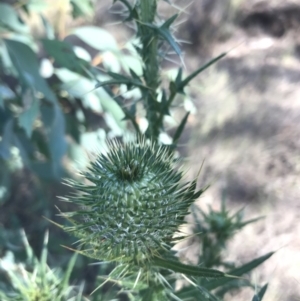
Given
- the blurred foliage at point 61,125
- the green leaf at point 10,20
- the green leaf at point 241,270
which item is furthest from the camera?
the green leaf at point 10,20

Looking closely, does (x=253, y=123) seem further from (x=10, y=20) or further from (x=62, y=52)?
(x=10, y=20)

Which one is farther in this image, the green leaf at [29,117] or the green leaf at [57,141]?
the green leaf at [57,141]

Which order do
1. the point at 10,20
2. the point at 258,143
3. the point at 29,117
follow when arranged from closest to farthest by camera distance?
1. the point at 29,117
2. the point at 10,20
3. the point at 258,143

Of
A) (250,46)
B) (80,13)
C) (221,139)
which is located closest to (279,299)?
(221,139)

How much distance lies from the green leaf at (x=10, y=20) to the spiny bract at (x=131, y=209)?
5.08 ft

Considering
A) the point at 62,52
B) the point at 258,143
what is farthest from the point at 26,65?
the point at 258,143

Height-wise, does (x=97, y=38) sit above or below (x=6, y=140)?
above

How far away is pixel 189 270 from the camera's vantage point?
104 cm

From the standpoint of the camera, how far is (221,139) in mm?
3088

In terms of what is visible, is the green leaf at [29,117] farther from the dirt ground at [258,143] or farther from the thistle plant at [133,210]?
the dirt ground at [258,143]

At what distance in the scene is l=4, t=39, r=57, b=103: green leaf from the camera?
2158 millimetres

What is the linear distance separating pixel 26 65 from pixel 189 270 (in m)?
1.52

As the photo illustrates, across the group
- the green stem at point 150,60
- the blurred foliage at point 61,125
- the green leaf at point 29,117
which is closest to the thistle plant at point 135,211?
the green stem at point 150,60

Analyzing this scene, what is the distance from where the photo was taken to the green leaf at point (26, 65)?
216 cm
